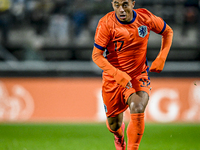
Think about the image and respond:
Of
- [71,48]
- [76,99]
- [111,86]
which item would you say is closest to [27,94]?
[76,99]

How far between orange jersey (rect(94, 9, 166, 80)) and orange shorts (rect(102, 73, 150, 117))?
11cm

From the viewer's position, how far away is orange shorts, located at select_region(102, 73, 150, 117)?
5.11 m

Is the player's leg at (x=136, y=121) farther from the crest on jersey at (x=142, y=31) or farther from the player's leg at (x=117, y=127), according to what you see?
the crest on jersey at (x=142, y=31)

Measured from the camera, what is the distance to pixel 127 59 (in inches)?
207

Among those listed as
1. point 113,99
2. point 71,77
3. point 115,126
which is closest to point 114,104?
point 113,99

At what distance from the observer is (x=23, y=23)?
44.8 feet

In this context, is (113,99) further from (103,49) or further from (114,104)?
(103,49)

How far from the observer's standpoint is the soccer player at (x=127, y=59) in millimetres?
4820

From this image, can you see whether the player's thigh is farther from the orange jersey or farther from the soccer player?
the orange jersey

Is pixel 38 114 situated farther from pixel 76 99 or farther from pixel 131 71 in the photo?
pixel 131 71

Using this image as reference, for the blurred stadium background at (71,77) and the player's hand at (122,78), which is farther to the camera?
the blurred stadium background at (71,77)

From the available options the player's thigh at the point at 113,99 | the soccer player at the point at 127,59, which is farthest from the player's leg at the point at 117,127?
the player's thigh at the point at 113,99

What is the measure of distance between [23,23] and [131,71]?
9292 mm

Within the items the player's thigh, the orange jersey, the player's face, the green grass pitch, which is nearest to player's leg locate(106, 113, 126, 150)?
the player's thigh
